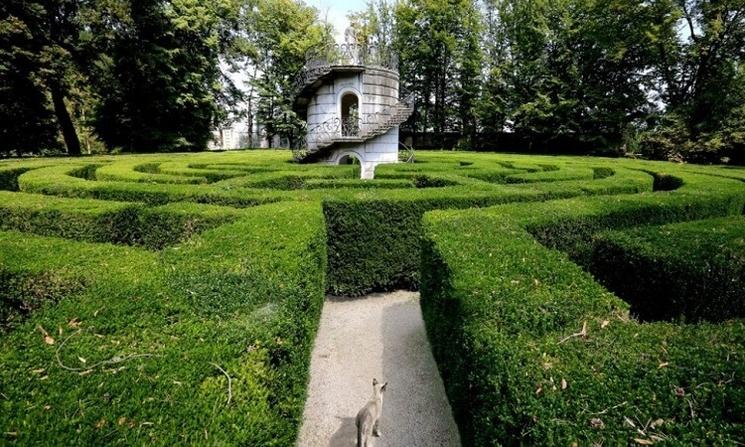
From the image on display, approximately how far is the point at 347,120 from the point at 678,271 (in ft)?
57.8

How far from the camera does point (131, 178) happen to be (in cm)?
1220

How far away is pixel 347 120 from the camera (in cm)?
2091

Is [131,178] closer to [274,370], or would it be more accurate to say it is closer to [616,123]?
[274,370]

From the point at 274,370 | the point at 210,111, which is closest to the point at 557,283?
the point at 274,370

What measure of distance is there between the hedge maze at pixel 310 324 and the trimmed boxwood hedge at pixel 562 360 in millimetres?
15

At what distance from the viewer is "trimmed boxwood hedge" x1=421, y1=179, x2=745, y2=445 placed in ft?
8.36

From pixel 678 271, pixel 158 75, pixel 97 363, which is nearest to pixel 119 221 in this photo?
pixel 97 363

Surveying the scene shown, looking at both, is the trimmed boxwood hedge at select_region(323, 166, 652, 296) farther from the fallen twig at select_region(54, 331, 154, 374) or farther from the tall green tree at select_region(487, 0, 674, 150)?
the tall green tree at select_region(487, 0, 674, 150)

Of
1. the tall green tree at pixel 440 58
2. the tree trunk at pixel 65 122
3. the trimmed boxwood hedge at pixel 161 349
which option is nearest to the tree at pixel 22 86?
the tree trunk at pixel 65 122

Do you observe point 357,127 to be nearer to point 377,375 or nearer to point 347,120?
point 347,120

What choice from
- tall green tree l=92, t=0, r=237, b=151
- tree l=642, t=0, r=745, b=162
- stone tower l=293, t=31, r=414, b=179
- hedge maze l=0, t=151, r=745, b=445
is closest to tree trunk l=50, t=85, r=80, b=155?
tall green tree l=92, t=0, r=237, b=151

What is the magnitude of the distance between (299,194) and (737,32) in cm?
3457

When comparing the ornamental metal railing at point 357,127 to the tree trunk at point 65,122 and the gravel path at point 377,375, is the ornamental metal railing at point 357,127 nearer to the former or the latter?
the gravel path at point 377,375

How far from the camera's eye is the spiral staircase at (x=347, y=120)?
1953cm
